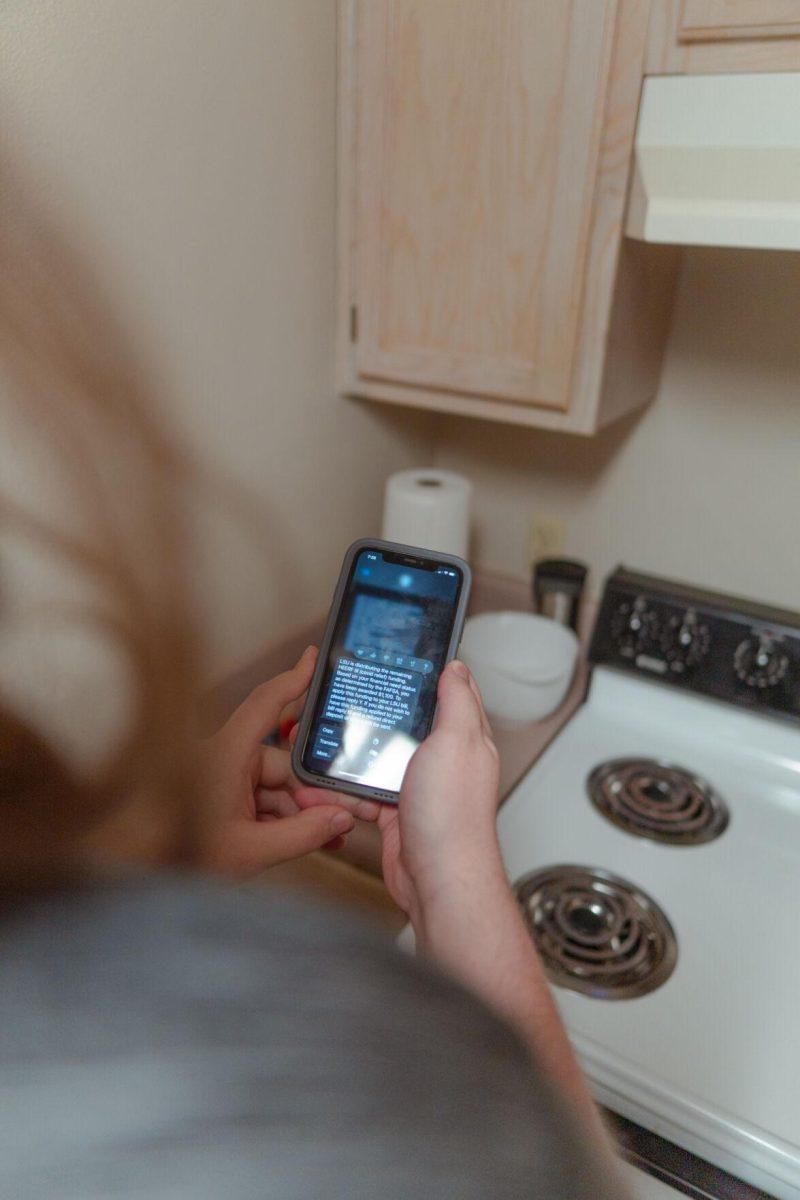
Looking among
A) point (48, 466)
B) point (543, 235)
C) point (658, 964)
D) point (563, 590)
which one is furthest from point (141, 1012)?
point (563, 590)

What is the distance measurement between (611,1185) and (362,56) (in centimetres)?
82

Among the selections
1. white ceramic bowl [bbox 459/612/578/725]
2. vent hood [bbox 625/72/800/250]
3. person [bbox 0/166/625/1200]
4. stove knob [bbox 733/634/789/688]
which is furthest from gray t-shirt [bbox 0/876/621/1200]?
stove knob [bbox 733/634/789/688]

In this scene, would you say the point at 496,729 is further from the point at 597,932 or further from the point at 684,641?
the point at 684,641

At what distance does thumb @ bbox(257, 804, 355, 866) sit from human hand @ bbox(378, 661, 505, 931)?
0.02 meters

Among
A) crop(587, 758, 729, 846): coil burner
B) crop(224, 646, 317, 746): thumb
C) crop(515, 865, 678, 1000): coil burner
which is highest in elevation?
crop(224, 646, 317, 746): thumb

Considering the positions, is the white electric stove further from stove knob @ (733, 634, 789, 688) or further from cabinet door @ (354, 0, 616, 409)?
cabinet door @ (354, 0, 616, 409)

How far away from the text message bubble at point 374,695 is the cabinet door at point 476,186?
54cm

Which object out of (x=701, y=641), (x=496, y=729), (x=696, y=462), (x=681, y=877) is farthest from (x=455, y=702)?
(x=696, y=462)

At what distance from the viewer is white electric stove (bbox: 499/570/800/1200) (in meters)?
0.57

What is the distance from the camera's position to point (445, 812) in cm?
34

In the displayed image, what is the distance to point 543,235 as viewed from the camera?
2.40 ft

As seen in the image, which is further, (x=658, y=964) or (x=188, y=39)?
(x=658, y=964)

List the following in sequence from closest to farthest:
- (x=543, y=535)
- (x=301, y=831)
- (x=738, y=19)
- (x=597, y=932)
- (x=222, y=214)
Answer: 1. (x=301, y=831)
2. (x=222, y=214)
3. (x=738, y=19)
4. (x=597, y=932)
5. (x=543, y=535)

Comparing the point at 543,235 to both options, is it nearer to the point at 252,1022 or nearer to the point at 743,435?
the point at 743,435
